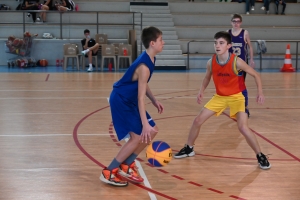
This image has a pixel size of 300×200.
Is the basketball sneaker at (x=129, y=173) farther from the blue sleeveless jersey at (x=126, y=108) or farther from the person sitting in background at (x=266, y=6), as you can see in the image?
the person sitting in background at (x=266, y=6)

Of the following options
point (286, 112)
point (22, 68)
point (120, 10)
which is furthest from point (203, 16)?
point (286, 112)

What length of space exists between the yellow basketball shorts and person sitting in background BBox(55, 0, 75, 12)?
14430 mm

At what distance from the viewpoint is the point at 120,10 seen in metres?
21.0

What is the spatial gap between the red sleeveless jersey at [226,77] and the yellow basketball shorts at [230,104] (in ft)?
0.18

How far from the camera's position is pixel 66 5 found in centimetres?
1983

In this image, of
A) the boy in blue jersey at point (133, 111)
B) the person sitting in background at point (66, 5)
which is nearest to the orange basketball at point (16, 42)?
the person sitting in background at point (66, 5)

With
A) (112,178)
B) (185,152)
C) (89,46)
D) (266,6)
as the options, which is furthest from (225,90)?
(266,6)

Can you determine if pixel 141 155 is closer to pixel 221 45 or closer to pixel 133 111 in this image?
pixel 133 111

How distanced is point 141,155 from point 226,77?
55.7 inches

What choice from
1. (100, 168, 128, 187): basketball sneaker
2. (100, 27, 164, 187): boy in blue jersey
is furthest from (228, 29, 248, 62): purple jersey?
(100, 168, 128, 187): basketball sneaker

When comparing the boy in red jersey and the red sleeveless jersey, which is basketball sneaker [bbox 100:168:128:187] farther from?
the red sleeveless jersey

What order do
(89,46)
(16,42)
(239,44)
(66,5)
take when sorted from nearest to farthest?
(239,44), (89,46), (16,42), (66,5)

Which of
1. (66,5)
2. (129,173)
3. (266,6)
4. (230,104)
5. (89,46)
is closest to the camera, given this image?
(129,173)

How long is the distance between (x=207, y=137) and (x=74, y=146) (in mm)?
1943
